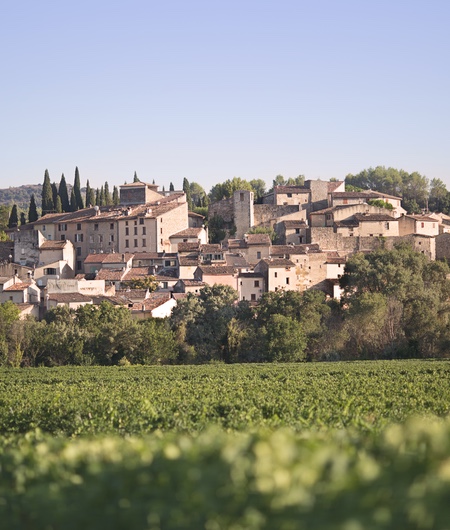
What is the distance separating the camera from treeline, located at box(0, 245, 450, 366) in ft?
173

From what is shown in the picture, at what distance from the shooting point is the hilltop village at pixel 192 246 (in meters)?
63.2

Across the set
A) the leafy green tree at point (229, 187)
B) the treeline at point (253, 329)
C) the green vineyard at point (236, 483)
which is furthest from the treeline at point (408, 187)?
the green vineyard at point (236, 483)

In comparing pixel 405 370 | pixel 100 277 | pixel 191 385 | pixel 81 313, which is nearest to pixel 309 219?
pixel 100 277

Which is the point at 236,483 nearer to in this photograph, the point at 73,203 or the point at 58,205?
the point at 58,205

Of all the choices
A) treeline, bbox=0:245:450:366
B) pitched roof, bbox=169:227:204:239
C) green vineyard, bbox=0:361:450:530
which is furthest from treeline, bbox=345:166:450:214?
green vineyard, bbox=0:361:450:530

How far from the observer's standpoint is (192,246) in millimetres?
71062

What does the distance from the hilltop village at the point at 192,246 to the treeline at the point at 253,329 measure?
14.6 ft

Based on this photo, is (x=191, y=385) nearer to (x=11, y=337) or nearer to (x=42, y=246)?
(x=11, y=337)

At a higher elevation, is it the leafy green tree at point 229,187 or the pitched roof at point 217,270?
the leafy green tree at point 229,187

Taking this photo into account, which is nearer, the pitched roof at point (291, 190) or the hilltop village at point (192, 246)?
the hilltop village at point (192, 246)

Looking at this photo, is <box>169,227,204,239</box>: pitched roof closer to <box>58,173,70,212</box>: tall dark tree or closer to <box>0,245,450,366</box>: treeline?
<box>0,245,450,366</box>: treeline

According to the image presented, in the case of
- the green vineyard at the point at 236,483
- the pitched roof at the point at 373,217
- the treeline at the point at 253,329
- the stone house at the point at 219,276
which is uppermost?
the pitched roof at the point at 373,217

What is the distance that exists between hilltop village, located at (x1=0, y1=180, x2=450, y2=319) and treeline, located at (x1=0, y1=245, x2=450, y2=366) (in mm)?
4458

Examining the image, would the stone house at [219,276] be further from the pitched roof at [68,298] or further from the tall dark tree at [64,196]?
the tall dark tree at [64,196]
